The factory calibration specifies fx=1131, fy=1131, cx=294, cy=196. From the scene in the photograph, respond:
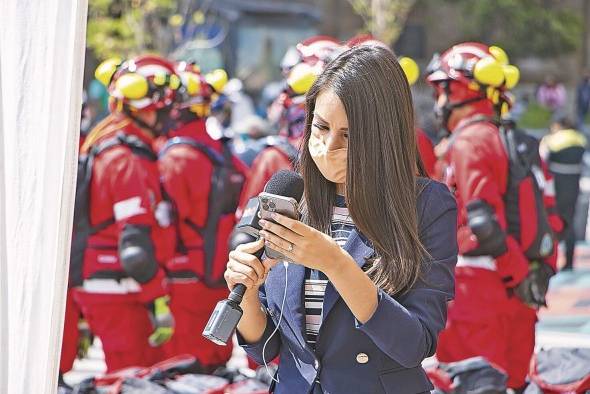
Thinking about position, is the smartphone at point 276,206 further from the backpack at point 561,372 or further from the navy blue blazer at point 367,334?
the backpack at point 561,372

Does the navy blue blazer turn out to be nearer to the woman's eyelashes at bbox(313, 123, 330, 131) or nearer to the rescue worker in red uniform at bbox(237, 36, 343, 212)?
the woman's eyelashes at bbox(313, 123, 330, 131)

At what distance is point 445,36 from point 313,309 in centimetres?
3255

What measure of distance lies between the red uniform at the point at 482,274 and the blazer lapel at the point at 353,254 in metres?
3.25

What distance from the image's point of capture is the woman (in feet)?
9.52

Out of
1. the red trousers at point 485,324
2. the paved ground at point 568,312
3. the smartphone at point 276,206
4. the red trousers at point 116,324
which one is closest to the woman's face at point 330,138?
the smartphone at point 276,206

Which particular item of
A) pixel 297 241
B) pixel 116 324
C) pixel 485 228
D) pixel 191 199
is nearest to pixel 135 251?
pixel 116 324

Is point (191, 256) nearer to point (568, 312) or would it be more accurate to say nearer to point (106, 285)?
point (106, 285)

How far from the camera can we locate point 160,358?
22.4 ft

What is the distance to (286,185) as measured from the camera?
2928 mm

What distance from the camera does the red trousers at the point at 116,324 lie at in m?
6.51

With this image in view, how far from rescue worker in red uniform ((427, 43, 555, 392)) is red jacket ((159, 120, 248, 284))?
1487 millimetres

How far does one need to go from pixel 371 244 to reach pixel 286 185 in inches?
10.7

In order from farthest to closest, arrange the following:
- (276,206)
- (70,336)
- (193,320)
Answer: (193,320) < (70,336) < (276,206)

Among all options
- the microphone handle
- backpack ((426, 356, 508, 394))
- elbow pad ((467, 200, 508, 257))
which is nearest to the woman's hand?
the microphone handle
